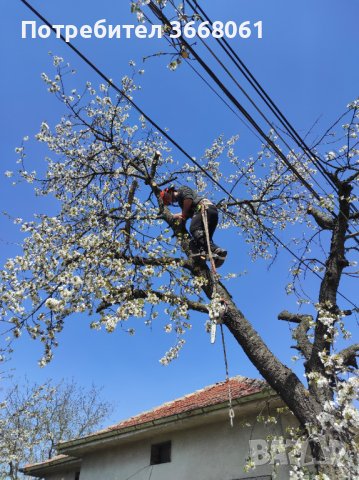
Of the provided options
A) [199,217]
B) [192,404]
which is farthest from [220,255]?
[192,404]

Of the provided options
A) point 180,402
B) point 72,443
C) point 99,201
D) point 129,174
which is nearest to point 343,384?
point 129,174

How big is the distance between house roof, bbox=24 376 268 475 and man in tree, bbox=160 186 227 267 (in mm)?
2044

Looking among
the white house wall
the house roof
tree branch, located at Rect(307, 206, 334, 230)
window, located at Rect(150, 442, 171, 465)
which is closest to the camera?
tree branch, located at Rect(307, 206, 334, 230)

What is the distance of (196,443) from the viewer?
335 inches

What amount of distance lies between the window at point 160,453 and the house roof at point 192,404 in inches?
23.9

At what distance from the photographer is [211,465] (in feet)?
26.2

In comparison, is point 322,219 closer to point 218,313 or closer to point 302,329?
point 302,329

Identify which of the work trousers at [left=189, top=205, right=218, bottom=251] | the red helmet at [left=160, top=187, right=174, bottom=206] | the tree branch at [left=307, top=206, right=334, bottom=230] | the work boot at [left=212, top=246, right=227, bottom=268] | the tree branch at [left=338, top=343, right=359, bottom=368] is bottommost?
the tree branch at [left=338, top=343, right=359, bottom=368]

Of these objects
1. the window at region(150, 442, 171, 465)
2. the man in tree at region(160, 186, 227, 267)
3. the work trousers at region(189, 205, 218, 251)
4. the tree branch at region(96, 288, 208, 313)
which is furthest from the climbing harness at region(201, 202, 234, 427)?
the window at region(150, 442, 171, 465)

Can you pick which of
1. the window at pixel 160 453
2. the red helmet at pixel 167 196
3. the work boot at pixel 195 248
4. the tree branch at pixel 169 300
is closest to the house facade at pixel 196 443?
the window at pixel 160 453

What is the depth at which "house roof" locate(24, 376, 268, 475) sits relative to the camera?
25.5 ft

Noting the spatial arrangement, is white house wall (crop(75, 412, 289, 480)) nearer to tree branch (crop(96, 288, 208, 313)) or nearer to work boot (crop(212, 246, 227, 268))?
tree branch (crop(96, 288, 208, 313))

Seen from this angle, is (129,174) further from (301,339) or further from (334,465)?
(334,465)

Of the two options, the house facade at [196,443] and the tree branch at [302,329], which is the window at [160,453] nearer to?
the house facade at [196,443]
